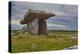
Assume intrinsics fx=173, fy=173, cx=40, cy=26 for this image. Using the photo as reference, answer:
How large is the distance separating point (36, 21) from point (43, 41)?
0.82 feet

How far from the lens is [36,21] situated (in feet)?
6.70

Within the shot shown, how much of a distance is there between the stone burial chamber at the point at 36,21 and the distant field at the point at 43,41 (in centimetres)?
6

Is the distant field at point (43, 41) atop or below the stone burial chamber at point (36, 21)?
below

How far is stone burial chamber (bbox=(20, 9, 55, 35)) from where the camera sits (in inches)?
79.3

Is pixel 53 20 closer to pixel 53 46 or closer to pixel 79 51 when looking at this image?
pixel 53 46

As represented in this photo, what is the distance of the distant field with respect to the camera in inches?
77.3

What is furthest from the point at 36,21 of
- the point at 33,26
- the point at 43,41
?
the point at 43,41

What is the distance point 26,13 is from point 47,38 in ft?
1.28

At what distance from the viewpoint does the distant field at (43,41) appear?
1.96m

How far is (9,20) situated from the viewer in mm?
1954

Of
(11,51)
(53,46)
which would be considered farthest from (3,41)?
(53,46)

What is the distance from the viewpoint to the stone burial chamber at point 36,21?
79.3 inches

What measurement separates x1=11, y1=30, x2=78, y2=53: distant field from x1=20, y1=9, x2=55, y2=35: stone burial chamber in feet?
0.21

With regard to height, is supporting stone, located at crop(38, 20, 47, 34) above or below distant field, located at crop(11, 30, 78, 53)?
above
